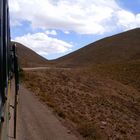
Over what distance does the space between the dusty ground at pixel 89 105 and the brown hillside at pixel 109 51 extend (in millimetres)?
72563

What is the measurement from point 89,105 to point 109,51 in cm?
9692

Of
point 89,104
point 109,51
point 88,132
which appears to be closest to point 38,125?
point 88,132

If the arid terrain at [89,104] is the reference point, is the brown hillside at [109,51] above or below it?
above

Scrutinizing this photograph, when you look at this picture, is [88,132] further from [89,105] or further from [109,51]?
[109,51]

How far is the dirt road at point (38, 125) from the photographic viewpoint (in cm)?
1445

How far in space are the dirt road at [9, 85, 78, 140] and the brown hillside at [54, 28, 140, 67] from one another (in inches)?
3454

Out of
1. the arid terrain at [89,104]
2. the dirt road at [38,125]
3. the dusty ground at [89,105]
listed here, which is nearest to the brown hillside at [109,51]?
the arid terrain at [89,104]

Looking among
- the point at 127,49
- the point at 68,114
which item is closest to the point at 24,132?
the point at 68,114

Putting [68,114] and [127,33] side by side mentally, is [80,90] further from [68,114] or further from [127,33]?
[127,33]

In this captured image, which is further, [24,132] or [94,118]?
[94,118]

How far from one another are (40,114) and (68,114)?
2053 mm

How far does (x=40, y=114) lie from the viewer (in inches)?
749

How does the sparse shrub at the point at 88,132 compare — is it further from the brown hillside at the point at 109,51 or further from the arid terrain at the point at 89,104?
the brown hillside at the point at 109,51

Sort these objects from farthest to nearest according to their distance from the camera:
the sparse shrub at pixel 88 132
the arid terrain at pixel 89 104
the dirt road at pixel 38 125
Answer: the arid terrain at pixel 89 104
the sparse shrub at pixel 88 132
the dirt road at pixel 38 125
